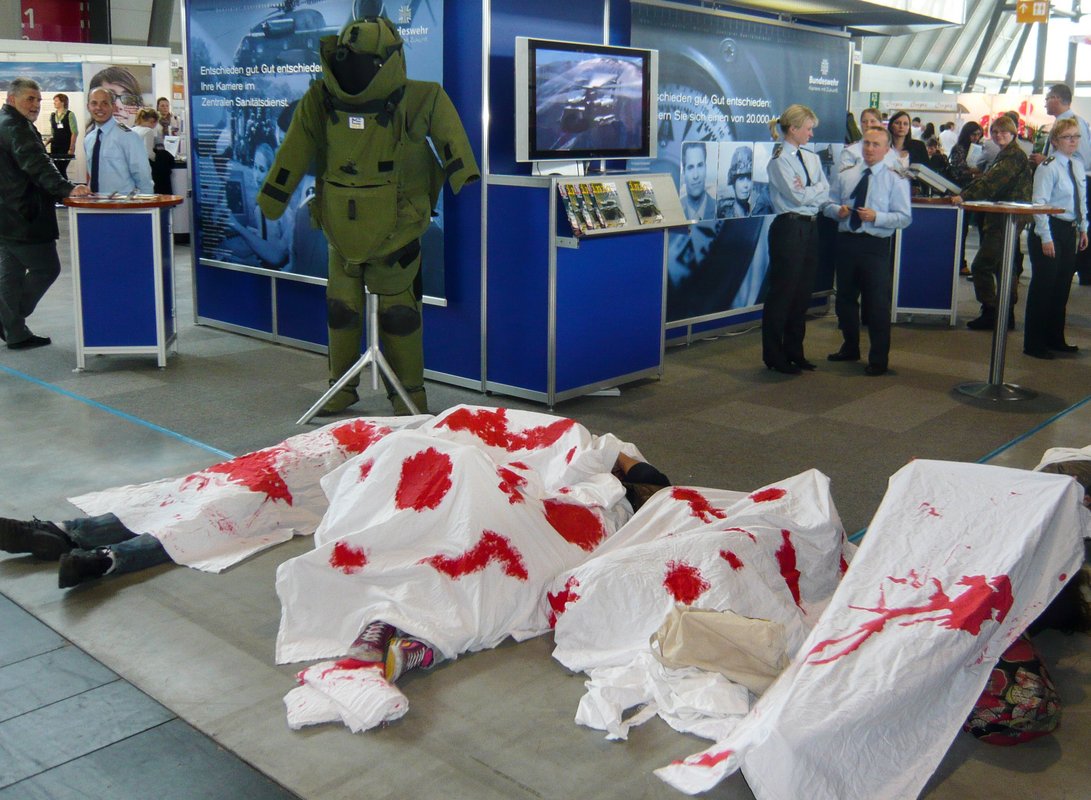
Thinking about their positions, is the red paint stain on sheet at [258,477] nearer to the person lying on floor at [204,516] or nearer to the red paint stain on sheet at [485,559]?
the person lying on floor at [204,516]

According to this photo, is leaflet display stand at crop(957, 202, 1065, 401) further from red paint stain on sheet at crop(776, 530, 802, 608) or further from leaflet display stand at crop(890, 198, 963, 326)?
red paint stain on sheet at crop(776, 530, 802, 608)

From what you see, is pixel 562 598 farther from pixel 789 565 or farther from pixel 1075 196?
pixel 1075 196

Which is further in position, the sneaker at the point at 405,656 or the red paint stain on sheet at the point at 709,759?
the sneaker at the point at 405,656

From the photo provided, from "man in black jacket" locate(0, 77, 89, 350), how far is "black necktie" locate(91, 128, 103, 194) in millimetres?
541

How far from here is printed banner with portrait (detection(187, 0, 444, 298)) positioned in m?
5.36

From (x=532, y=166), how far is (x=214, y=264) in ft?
7.92

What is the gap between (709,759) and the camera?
212 cm

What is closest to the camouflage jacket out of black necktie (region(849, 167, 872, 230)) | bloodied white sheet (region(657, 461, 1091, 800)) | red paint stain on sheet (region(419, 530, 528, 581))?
black necktie (region(849, 167, 872, 230))

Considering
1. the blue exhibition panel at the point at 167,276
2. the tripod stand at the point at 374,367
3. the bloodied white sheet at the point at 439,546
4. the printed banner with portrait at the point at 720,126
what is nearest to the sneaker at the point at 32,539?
the bloodied white sheet at the point at 439,546

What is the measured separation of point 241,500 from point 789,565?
5.41 feet

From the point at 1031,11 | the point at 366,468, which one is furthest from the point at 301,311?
the point at 1031,11

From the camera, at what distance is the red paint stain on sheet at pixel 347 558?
2770 mm

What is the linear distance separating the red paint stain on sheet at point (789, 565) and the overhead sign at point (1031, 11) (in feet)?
53.8

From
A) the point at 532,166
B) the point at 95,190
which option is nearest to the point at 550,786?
the point at 532,166
